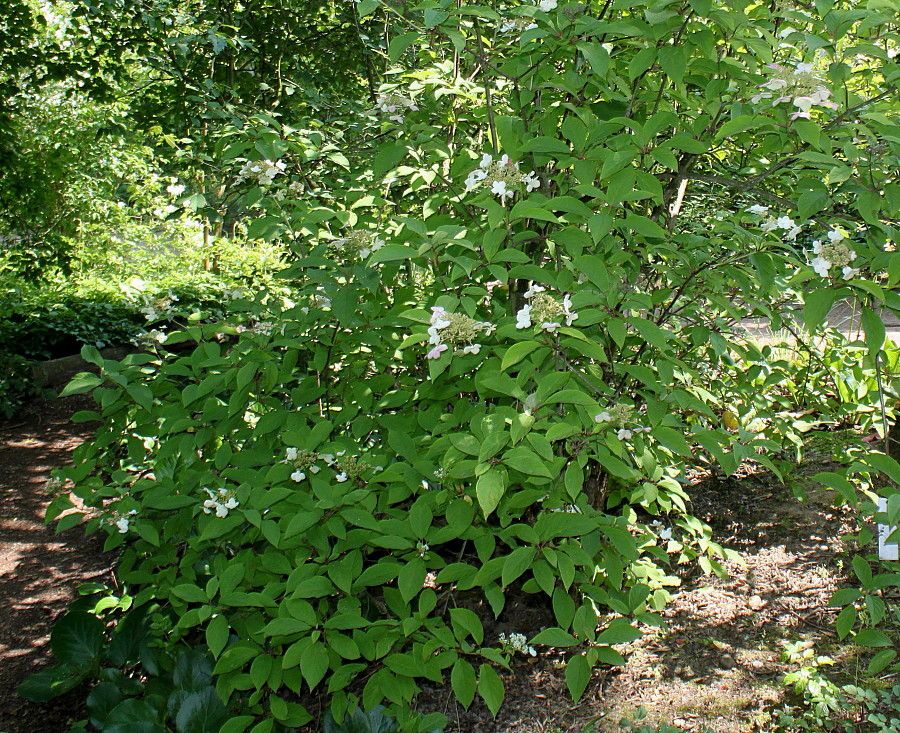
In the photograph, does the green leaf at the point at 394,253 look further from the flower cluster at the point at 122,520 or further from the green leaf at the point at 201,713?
the green leaf at the point at 201,713

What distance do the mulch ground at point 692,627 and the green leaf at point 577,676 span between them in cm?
15

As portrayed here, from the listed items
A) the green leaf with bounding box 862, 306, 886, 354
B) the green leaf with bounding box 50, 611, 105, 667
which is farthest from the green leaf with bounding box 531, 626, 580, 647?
the green leaf with bounding box 50, 611, 105, 667

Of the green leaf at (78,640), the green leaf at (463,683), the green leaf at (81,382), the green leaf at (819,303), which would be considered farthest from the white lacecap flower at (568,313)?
the green leaf at (78,640)

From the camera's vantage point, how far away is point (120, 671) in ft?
6.86

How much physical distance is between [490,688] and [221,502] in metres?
0.72

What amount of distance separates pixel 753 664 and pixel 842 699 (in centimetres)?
26

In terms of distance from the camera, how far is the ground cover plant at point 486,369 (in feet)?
4.84

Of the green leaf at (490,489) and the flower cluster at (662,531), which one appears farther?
the flower cluster at (662,531)

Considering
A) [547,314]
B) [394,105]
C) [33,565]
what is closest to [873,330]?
[547,314]

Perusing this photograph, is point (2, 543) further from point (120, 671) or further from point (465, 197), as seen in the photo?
point (465, 197)

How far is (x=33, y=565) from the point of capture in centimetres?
315

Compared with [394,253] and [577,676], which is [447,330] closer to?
[394,253]

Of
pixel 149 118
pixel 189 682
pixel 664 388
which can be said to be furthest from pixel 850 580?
pixel 149 118

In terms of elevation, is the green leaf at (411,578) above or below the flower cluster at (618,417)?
below
